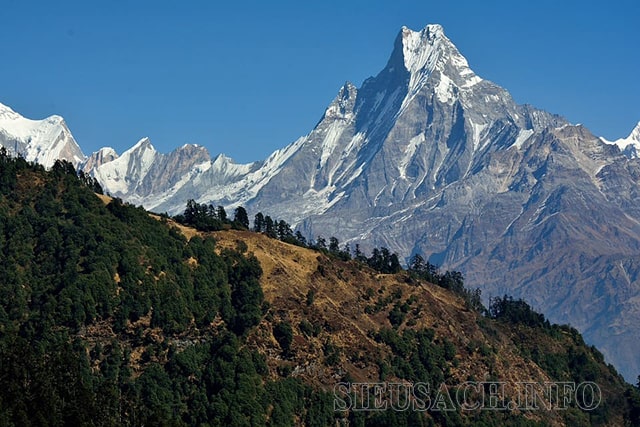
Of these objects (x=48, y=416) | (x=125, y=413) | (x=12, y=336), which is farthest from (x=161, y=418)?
(x=12, y=336)

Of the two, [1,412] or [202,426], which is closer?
[1,412]

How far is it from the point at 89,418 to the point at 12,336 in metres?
29.2

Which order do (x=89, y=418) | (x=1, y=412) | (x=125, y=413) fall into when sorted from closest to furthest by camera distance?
(x=1, y=412) < (x=89, y=418) < (x=125, y=413)

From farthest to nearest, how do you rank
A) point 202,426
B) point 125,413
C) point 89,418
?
point 202,426 < point 125,413 < point 89,418

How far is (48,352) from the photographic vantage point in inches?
7810

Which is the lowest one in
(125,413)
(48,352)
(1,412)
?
(1,412)

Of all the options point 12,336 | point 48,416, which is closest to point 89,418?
point 48,416

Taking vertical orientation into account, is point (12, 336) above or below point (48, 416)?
above

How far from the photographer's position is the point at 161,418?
173875 millimetres

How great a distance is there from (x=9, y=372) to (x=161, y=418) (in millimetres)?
22591

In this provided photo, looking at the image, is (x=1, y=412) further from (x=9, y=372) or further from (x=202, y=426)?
(x=202, y=426)

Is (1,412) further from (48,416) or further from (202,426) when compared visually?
(202,426)

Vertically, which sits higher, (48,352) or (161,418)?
(48,352)

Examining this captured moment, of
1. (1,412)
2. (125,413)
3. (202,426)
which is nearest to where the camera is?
(1,412)
